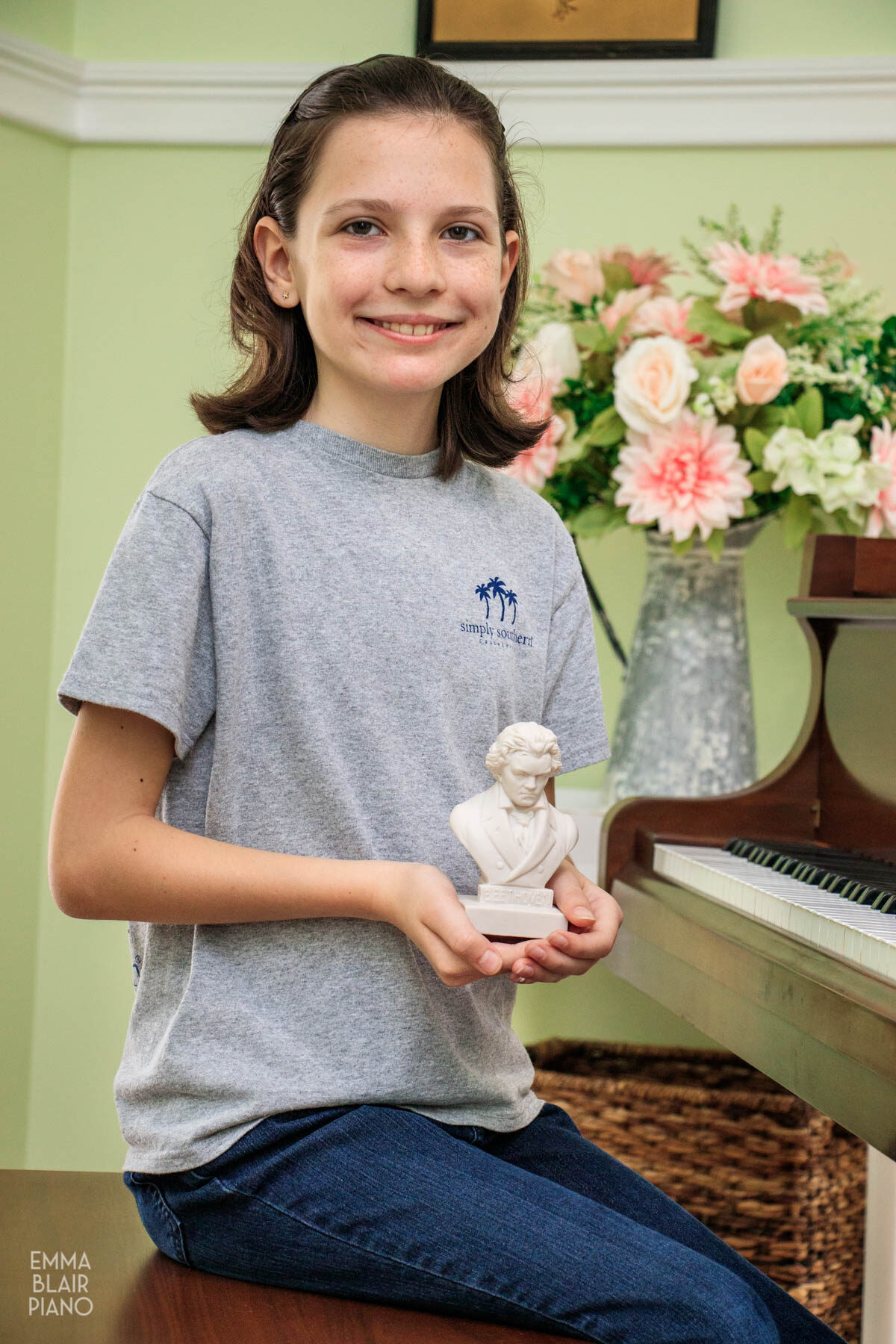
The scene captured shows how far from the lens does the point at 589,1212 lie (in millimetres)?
898

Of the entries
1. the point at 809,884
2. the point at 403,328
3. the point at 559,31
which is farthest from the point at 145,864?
the point at 559,31

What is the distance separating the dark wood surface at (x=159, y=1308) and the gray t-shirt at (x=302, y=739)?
0.08 meters

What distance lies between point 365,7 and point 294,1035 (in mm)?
2071

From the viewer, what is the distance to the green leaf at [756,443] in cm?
186

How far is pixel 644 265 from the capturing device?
2.02m

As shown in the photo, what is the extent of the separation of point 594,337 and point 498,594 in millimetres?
948

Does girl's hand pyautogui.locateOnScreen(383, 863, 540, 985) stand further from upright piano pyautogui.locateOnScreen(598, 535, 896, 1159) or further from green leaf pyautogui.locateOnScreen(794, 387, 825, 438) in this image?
green leaf pyautogui.locateOnScreen(794, 387, 825, 438)

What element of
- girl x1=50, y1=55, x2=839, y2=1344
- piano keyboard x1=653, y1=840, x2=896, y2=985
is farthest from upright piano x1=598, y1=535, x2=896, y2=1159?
girl x1=50, y1=55, x2=839, y2=1344

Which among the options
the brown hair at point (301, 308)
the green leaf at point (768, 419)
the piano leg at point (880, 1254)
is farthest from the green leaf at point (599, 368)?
the piano leg at point (880, 1254)

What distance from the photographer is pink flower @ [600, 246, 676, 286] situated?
79.6 inches

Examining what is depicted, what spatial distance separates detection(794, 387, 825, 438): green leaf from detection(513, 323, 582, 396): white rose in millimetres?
328

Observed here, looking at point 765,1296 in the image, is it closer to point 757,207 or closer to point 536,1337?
point 536,1337

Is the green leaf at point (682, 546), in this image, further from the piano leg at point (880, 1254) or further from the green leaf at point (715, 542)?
the piano leg at point (880, 1254)

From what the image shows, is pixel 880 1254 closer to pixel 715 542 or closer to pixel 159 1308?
pixel 715 542
